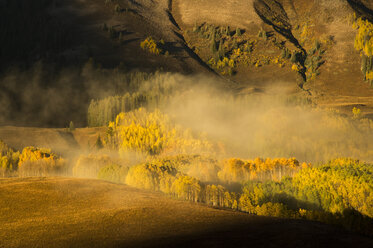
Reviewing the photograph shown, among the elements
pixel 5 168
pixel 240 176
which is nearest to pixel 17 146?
pixel 5 168

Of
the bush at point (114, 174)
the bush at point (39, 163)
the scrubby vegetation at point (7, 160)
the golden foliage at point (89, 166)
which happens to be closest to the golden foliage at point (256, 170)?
the bush at point (114, 174)

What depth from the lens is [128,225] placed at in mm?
65688

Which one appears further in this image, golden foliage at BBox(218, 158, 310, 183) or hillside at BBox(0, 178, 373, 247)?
golden foliage at BBox(218, 158, 310, 183)

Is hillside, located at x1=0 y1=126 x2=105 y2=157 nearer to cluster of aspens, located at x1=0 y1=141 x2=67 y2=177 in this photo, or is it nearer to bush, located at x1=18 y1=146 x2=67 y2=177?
cluster of aspens, located at x1=0 y1=141 x2=67 y2=177

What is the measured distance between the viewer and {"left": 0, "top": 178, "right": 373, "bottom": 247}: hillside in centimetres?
5347

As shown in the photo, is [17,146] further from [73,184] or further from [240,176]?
[240,176]

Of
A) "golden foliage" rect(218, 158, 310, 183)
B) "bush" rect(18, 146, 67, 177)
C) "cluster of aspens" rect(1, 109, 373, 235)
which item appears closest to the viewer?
"cluster of aspens" rect(1, 109, 373, 235)

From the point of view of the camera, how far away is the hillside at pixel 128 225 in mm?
53469

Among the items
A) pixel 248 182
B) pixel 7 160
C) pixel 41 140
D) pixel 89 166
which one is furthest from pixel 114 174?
pixel 41 140

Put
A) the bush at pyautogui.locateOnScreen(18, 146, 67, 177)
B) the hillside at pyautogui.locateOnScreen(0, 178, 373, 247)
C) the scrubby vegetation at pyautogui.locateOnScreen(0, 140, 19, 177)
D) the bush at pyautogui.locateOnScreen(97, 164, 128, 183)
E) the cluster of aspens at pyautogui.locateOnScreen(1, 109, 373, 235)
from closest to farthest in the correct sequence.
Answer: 1. the hillside at pyautogui.locateOnScreen(0, 178, 373, 247)
2. the cluster of aspens at pyautogui.locateOnScreen(1, 109, 373, 235)
3. the bush at pyautogui.locateOnScreen(97, 164, 128, 183)
4. the scrubby vegetation at pyautogui.locateOnScreen(0, 140, 19, 177)
5. the bush at pyautogui.locateOnScreen(18, 146, 67, 177)

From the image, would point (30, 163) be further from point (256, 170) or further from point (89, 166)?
point (256, 170)

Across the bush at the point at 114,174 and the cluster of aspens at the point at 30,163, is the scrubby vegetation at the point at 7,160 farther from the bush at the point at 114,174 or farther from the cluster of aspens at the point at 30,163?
the bush at the point at 114,174

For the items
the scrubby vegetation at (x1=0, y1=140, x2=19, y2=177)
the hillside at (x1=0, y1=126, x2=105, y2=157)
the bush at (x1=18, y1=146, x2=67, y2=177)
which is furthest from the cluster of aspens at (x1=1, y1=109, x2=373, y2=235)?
the hillside at (x1=0, y1=126, x2=105, y2=157)

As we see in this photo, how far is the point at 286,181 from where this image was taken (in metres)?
152
